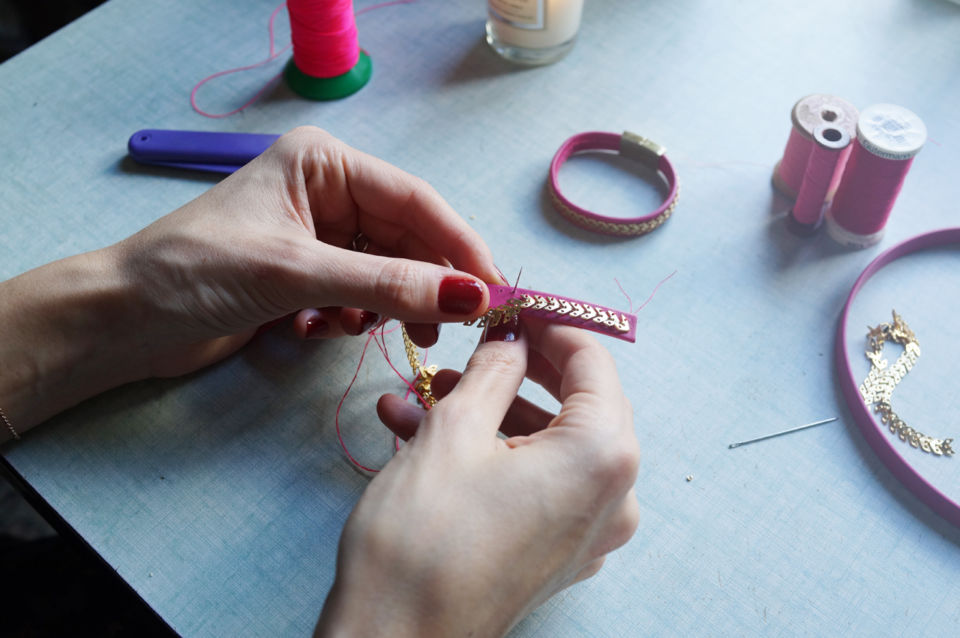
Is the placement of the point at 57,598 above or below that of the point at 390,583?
below

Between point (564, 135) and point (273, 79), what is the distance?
1.86 feet

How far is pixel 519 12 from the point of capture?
1415 millimetres

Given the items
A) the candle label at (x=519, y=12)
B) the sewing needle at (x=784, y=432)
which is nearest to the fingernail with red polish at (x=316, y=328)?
the sewing needle at (x=784, y=432)

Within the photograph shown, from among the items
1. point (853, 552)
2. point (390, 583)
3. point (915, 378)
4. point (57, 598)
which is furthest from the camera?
point (57, 598)

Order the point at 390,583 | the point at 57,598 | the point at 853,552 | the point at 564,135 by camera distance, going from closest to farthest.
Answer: the point at 390,583
the point at 853,552
the point at 564,135
the point at 57,598

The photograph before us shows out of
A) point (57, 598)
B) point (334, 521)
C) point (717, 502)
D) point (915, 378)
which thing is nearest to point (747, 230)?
point (915, 378)

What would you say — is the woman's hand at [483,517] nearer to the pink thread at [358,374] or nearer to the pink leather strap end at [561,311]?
the pink leather strap end at [561,311]

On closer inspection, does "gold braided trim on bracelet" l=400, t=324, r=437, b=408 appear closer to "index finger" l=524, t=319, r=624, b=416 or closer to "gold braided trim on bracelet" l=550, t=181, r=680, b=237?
"index finger" l=524, t=319, r=624, b=416

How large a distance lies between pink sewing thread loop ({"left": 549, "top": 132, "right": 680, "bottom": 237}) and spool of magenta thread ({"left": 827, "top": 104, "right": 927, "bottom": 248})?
26cm

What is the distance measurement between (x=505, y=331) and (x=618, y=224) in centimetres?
34

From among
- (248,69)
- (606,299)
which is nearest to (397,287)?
(606,299)

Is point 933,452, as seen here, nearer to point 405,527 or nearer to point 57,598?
point 405,527

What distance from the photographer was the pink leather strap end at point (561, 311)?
38.0 inches

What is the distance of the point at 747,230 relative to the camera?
1.26 meters
